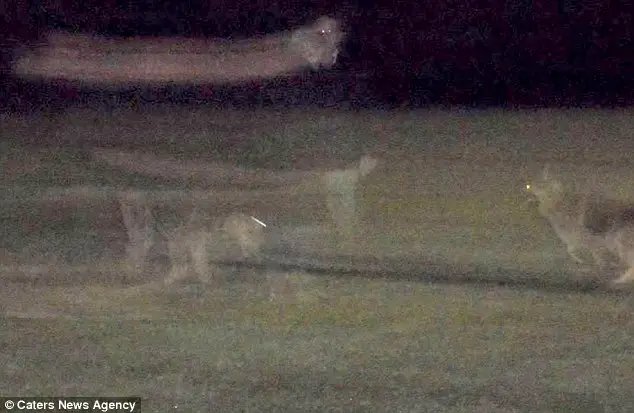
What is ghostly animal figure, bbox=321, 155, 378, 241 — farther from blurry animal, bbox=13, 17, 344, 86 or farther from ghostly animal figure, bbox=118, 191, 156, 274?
ghostly animal figure, bbox=118, 191, 156, 274

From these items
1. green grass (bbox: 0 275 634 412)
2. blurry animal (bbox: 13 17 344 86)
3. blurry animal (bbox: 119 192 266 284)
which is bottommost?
green grass (bbox: 0 275 634 412)

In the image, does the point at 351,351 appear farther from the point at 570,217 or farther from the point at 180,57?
the point at 180,57

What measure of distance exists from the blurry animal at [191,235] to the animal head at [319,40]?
38 cm

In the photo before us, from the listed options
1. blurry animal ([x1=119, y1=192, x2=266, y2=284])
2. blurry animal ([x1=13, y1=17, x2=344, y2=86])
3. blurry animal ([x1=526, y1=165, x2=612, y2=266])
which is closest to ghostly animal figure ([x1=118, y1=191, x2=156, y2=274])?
blurry animal ([x1=119, y1=192, x2=266, y2=284])

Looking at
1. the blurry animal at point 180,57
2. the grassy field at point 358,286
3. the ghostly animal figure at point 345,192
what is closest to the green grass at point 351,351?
the grassy field at point 358,286

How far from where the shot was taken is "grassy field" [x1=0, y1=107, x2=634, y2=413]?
5.07 ft

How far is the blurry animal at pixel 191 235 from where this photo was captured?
5.39ft

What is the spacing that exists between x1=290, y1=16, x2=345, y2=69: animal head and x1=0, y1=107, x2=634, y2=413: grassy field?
0.41 feet

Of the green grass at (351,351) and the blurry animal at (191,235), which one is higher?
the blurry animal at (191,235)

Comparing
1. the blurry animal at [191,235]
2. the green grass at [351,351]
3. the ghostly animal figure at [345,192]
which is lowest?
the green grass at [351,351]

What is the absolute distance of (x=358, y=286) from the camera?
163 cm

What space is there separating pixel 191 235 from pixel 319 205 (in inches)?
11.6

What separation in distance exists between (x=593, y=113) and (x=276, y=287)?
2.46ft

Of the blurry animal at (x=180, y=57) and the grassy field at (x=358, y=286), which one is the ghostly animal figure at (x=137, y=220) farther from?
the blurry animal at (x=180, y=57)
